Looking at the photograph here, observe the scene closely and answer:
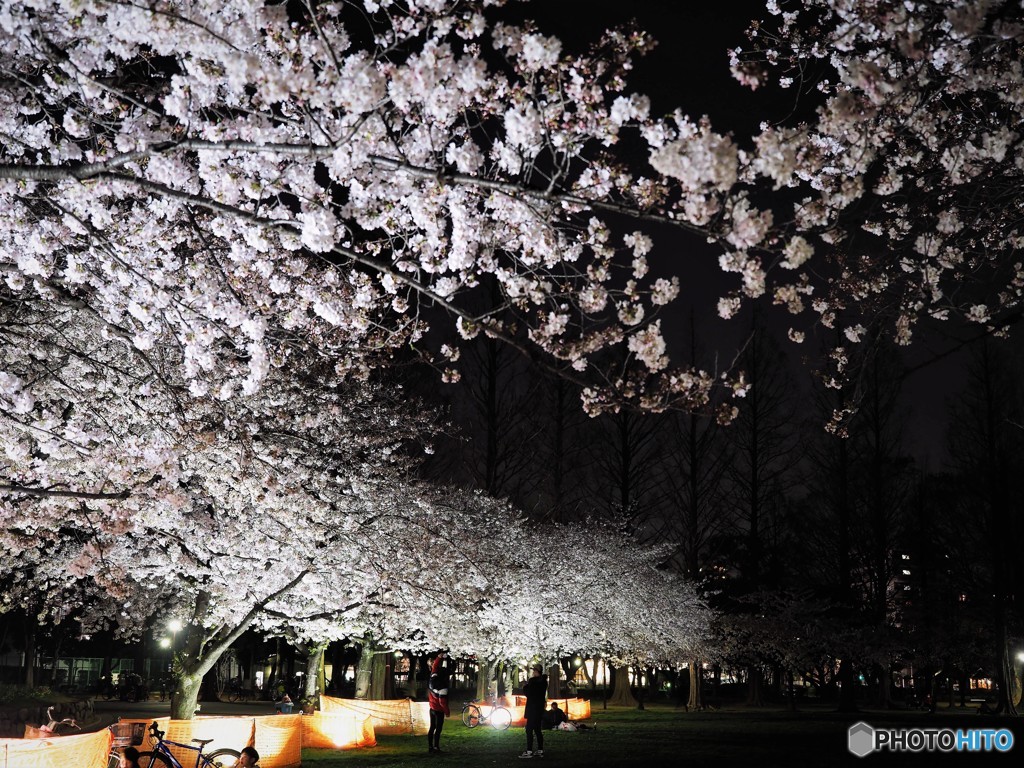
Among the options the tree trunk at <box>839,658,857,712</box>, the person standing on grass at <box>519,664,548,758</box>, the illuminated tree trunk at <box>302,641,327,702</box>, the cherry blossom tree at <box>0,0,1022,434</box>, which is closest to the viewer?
the cherry blossom tree at <box>0,0,1022,434</box>

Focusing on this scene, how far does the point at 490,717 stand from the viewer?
2200 centimetres

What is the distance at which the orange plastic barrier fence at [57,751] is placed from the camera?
8.09m

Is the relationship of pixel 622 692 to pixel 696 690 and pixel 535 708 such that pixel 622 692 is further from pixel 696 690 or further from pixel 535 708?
pixel 535 708

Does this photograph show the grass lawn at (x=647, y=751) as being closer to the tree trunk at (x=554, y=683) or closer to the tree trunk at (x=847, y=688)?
the tree trunk at (x=554, y=683)

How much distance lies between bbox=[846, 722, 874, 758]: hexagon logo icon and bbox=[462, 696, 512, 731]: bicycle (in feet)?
27.8

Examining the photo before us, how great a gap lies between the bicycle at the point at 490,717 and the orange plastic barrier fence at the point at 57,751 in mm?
13278

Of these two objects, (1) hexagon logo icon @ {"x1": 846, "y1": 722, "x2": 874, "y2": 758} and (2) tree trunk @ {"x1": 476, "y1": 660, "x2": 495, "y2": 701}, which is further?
(2) tree trunk @ {"x1": 476, "y1": 660, "x2": 495, "y2": 701}

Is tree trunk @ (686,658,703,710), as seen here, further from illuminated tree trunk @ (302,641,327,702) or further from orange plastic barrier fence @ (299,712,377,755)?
orange plastic barrier fence @ (299,712,377,755)

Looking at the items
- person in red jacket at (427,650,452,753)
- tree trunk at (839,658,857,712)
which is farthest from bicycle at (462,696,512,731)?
tree trunk at (839,658,857,712)

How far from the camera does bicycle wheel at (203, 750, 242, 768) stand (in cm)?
955

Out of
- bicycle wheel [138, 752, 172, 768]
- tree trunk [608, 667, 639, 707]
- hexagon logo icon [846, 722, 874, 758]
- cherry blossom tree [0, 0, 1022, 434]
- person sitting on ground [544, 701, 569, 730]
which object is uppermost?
cherry blossom tree [0, 0, 1022, 434]

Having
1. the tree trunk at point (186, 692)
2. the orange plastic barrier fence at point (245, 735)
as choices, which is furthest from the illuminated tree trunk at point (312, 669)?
the orange plastic barrier fence at point (245, 735)

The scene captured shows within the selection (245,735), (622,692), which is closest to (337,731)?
(245,735)

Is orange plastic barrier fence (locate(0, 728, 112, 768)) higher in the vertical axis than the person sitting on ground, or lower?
higher
